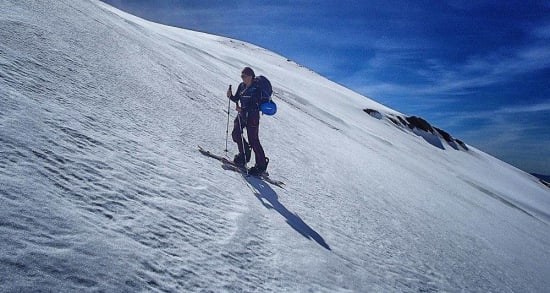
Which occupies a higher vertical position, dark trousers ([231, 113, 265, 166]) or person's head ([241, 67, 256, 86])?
person's head ([241, 67, 256, 86])

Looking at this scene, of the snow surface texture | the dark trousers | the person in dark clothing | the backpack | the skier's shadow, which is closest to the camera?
the snow surface texture

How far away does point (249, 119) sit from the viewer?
248 inches

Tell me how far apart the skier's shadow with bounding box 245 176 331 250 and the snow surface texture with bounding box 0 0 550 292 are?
3 centimetres

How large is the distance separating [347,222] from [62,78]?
5.76 m

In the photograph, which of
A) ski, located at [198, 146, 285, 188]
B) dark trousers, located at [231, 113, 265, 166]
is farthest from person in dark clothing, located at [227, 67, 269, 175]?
ski, located at [198, 146, 285, 188]

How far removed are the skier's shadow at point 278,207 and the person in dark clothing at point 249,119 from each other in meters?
0.45

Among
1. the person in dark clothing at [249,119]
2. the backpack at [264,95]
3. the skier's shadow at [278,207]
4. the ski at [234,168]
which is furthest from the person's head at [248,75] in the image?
the skier's shadow at [278,207]

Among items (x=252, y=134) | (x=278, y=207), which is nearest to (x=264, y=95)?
(x=252, y=134)

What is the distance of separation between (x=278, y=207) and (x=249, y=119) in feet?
6.67

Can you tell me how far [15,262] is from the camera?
196 cm

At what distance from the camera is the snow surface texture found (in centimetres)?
243

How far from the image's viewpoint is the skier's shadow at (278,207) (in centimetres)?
464

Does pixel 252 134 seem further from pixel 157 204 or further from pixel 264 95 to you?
pixel 157 204

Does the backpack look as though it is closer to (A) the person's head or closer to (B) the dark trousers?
(A) the person's head
